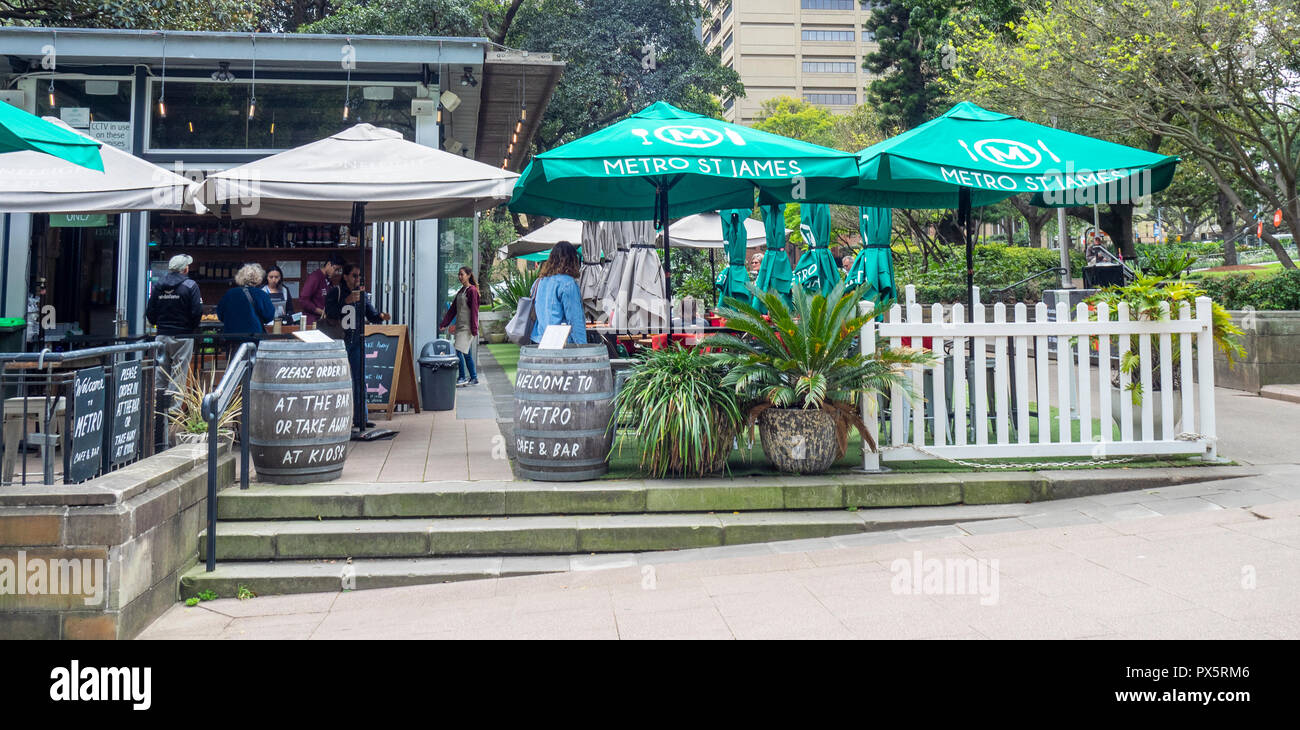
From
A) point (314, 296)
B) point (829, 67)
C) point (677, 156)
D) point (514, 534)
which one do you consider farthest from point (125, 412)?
point (829, 67)

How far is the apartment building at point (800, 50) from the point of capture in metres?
90.5

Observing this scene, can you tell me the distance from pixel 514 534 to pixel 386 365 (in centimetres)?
414

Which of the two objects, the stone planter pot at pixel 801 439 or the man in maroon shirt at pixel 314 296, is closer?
the stone planter pot at pixel 801 439

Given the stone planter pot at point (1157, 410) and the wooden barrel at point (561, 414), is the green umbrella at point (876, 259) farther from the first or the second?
the wooden barrel at point (561, 414)

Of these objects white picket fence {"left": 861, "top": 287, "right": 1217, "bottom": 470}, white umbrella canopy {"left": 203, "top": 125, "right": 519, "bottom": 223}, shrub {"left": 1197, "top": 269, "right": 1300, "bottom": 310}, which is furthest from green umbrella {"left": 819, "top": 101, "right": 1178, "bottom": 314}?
shrub {"left": 1197, "top": 269, "right": 1300, "bottom": 310}

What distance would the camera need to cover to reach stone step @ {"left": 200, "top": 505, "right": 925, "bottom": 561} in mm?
5359

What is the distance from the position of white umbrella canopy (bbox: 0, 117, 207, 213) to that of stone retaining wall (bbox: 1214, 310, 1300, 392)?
12.3 meters

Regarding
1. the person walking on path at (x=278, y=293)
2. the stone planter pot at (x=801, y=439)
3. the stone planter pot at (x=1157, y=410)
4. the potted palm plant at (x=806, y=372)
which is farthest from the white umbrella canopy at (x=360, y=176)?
the stone planter pot at (x=1157, y=410)

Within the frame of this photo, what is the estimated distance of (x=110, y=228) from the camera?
11031 mm

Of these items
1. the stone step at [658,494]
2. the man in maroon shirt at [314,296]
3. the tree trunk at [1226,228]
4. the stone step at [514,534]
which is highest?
the tree trunk at [1226,228]

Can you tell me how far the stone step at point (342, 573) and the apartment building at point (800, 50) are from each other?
Answer: 88562 mm

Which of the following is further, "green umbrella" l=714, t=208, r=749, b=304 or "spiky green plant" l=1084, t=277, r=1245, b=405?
"green umbrella" l=714, t=208, r=749, b=304

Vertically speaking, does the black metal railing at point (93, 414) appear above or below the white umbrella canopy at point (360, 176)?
below

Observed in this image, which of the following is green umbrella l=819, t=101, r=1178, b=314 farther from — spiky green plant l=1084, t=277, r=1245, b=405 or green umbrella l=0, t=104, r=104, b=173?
green umbrella l=0, t=104, r=104, b=173
